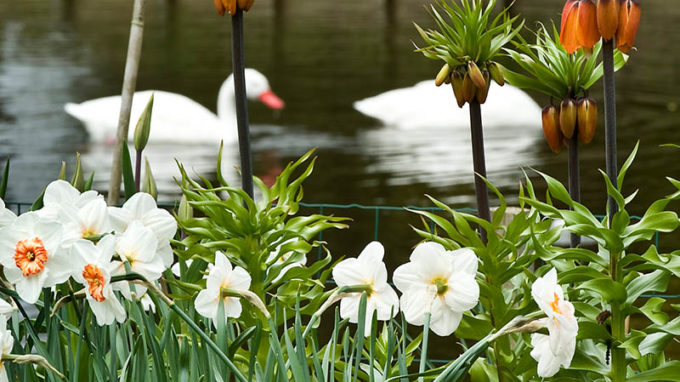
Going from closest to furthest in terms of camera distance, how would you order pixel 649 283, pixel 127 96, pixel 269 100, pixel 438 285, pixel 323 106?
pixel 438 285
pixel 649 283
pixel 127 96
pixel 269 100
pixel 323 106

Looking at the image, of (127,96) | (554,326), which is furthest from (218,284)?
(127,96)

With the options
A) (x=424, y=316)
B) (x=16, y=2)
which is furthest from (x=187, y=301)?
(x=16, y=2)

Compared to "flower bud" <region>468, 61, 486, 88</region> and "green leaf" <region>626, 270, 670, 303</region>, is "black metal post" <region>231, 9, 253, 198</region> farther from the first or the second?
"green leaf" <region>626, 270, 670, 303</region>

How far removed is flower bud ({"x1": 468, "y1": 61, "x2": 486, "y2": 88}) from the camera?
5.98 feet

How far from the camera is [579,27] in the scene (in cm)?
176

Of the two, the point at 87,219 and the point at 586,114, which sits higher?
the point at 586,114

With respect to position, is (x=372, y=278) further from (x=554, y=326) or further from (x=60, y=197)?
(x=60, y=197)

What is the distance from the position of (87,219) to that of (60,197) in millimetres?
154

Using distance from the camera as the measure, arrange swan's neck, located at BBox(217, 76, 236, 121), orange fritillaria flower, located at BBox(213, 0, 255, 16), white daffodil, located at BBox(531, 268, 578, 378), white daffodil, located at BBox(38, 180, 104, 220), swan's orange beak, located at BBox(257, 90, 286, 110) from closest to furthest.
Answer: white daffodil, located at BBox(531, 268, 578, 378), white daffodil, located at BBox(38, 180, 104, 220), orange fritillaria flower, located at BBox(213, 0, 255, 16), swan's neck, located at BBox(217, 76, 236, 121), swan's orange beak, located at BBox(257, 90, 286, 110)

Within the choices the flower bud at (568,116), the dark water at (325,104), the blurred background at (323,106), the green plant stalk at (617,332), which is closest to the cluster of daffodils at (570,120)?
the flower bud at (568,116)

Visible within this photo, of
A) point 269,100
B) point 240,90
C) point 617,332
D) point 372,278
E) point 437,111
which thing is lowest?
point 437,111

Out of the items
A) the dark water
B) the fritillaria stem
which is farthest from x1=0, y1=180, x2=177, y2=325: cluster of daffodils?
the dark water

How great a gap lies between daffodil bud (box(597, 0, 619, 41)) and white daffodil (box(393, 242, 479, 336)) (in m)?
0.43

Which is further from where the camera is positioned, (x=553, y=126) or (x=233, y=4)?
(x=233, y=4)
